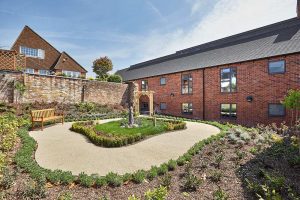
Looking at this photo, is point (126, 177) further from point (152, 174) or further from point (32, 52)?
point (32, 52)

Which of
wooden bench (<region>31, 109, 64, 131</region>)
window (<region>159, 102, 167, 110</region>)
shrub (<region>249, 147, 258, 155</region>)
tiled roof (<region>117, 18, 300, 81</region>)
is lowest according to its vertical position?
shrub (<region>249, 147, 258, 155</region>)

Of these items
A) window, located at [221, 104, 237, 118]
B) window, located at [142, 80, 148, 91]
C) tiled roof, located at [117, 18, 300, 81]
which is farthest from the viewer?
window, located at [142, 80, 148, 91]

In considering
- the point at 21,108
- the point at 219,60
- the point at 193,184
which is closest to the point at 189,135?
the point at 193,184

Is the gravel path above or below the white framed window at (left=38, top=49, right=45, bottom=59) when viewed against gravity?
below

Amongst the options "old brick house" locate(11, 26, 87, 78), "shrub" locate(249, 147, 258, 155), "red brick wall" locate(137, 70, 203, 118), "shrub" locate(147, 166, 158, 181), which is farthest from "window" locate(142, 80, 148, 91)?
"shrub" locate(147, 166, 158, 181)

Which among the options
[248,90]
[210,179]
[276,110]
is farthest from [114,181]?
[248,90]

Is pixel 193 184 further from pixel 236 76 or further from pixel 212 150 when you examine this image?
pixel 236 76

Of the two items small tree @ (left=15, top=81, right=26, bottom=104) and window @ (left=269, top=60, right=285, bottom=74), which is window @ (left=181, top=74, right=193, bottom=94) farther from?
small tree @ (left=15, top=81, right=26, bottom=104)

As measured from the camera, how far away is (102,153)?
802 centimetres

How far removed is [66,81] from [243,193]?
750 inches

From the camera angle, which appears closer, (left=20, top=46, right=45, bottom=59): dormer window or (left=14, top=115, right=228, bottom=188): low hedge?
(left=14, top=115, right=228, bottom=188): low hedge

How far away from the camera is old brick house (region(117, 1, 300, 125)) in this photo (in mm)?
14664

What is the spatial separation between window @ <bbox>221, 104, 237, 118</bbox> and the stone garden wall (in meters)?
12.6

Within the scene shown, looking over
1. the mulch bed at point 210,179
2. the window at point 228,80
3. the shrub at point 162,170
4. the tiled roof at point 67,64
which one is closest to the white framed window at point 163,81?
the window at point 228,80
